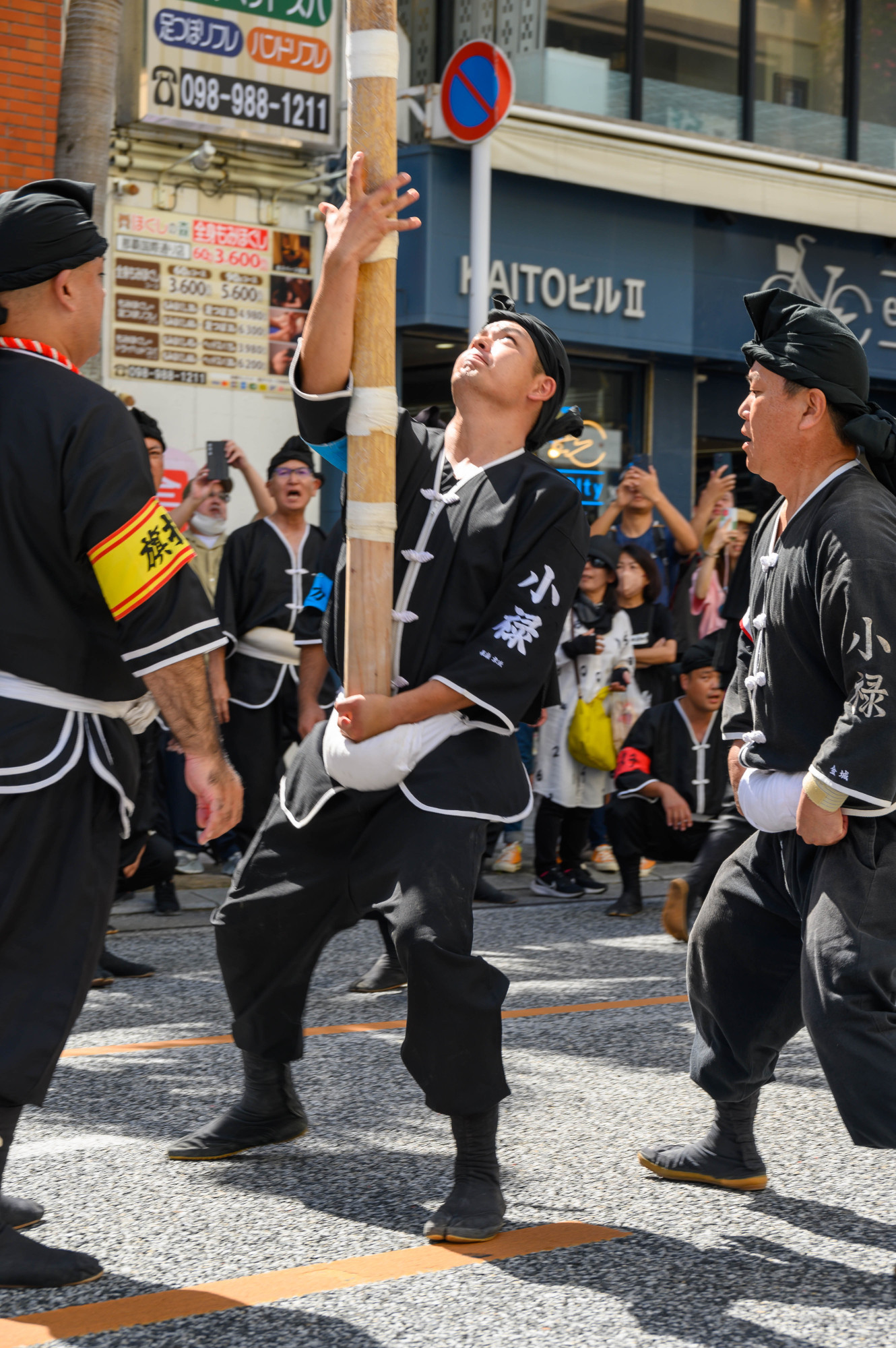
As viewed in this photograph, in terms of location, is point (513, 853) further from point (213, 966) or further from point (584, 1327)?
point (584, 1327)

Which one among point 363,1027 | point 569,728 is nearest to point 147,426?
point 569,728

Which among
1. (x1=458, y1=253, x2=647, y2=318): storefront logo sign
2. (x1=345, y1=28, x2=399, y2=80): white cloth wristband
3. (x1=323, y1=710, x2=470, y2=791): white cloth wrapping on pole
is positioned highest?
(x1=458, y1=253, x2=647, y2=318): storefront logo sign

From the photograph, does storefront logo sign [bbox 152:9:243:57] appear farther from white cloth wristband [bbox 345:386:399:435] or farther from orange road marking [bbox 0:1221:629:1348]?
Result: orange road marking [bbox 0:1221:629:1348]

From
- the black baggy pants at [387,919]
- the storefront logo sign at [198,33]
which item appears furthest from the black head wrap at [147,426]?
the storefront logo sign at [198,33]

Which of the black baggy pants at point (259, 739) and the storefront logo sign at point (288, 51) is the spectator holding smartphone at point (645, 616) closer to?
the black baggy pants at point (259, 739)

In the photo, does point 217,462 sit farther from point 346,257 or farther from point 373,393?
point 346,257

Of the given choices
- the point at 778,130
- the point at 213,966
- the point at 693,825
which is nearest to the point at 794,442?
the point at 213,966

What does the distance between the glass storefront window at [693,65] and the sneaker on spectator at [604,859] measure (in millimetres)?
7815

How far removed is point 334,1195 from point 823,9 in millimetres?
15100

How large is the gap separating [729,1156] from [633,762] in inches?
153

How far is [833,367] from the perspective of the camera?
11.2 ft

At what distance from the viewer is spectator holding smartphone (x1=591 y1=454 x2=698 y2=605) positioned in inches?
354

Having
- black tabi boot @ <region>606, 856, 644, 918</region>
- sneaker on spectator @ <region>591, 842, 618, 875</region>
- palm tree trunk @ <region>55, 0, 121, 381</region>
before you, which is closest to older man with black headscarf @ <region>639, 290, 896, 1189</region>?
black tabi boot @ <region>606, 856, 644, 918</region>

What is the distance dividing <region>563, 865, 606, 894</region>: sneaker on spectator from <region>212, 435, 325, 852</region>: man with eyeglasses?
1.63 meters
